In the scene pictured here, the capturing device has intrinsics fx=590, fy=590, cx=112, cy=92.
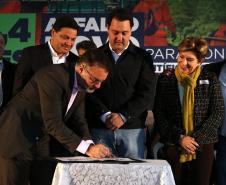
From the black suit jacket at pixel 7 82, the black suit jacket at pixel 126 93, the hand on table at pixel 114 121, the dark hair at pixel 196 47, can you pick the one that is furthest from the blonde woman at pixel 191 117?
the black suit jacket at pixel 7 82

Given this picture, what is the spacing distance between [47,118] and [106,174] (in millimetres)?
455

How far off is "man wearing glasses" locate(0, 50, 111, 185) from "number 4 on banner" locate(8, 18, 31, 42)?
305 cm

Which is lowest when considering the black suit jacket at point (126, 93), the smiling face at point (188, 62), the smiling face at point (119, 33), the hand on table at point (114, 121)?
the hand on table at point (114, 121)

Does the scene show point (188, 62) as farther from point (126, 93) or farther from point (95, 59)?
point (95, 59)

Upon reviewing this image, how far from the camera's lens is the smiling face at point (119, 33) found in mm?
3730

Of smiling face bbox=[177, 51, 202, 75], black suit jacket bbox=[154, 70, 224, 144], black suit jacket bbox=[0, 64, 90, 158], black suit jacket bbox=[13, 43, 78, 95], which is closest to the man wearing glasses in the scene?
black suit jacket bbox=[0, 64, 90, 158]

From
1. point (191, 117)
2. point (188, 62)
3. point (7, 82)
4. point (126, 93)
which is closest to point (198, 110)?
point (191, 117)

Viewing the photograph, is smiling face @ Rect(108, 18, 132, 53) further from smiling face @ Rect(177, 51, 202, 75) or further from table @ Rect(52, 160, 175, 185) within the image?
table @ Rect(52, 160, 175, 185)

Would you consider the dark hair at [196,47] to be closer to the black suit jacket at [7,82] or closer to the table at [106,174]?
the table at [106,174]

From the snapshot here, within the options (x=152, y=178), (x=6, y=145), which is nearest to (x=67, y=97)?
(x=6, y=145)

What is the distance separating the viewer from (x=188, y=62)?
3.72 meters

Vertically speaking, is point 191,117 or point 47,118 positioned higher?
point 47,118

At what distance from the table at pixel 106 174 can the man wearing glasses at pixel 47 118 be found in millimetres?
199

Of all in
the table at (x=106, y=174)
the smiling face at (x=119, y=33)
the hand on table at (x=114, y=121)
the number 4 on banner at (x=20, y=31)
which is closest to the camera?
the table at (x=106, y=174)
